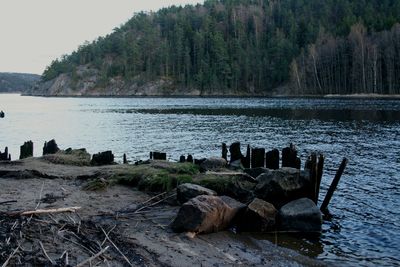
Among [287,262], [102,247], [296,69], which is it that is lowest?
[287,262]

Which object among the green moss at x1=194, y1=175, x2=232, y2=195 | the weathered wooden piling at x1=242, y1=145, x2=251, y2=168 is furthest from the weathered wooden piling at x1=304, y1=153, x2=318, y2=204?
the weathered wooden piling at x1=242, y1=145, x2=251, y2=168

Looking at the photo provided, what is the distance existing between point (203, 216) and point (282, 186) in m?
4.47

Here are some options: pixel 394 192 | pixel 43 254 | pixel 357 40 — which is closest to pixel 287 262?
pixel 43 254

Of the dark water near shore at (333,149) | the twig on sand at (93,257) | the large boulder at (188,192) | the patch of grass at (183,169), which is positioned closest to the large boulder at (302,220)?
the dark water near shore at (333,149)

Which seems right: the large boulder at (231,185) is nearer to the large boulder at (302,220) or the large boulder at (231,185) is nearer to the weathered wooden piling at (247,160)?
the large boulder at (302,220)

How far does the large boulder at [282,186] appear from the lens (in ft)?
50.1

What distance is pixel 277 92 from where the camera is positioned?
532 feet

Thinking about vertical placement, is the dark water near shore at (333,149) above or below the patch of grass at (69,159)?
below

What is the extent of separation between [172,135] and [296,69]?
110893 millimetres

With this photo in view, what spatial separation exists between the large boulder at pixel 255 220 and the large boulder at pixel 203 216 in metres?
0.57

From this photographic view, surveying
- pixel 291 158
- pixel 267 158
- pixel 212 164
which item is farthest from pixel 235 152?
pixel 291 158

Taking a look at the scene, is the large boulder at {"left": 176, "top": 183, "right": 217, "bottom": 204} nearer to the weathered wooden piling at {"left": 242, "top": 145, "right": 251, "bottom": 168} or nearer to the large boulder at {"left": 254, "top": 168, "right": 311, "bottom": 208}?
the large boulder at {"left": 254, "top": 168, "right": 311, "bottom": 208}

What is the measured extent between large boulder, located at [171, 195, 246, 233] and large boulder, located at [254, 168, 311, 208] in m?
2.79

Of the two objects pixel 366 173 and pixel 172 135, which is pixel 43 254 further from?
pixel 172 135
